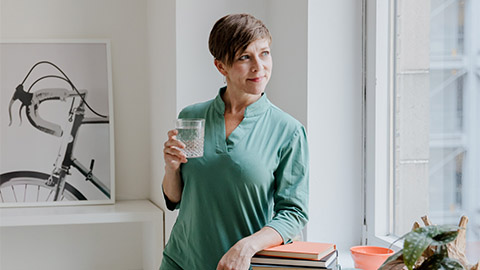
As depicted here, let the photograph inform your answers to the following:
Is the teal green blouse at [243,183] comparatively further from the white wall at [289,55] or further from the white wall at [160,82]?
the white wall at [160,82]

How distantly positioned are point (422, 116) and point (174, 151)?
0.90 m

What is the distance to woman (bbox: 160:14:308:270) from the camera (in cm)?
162

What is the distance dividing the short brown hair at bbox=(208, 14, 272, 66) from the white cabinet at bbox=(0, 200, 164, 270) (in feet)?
4.41

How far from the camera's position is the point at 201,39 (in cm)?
254

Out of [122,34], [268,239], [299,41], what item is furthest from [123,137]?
[268,239]

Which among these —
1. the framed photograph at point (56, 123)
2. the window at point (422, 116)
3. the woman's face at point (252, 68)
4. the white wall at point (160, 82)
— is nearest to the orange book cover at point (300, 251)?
the woman's face at point (252, 68)

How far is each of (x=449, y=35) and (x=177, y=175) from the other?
0.94m

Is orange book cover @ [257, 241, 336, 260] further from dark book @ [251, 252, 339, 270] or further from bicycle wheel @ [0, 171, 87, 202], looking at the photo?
bicycle wheel @ [0, 171, 87, 202]

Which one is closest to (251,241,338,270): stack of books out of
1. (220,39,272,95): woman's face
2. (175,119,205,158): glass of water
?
(175,119,205,158): glass of water

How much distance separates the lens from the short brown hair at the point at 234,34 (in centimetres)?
161

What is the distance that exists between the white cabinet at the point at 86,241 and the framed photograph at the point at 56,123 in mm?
103

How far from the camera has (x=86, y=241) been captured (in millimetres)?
3162

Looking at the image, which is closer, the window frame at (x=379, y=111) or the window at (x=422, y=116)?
the window at (x=422, y=116)

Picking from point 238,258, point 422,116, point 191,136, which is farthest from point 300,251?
point 422,116
